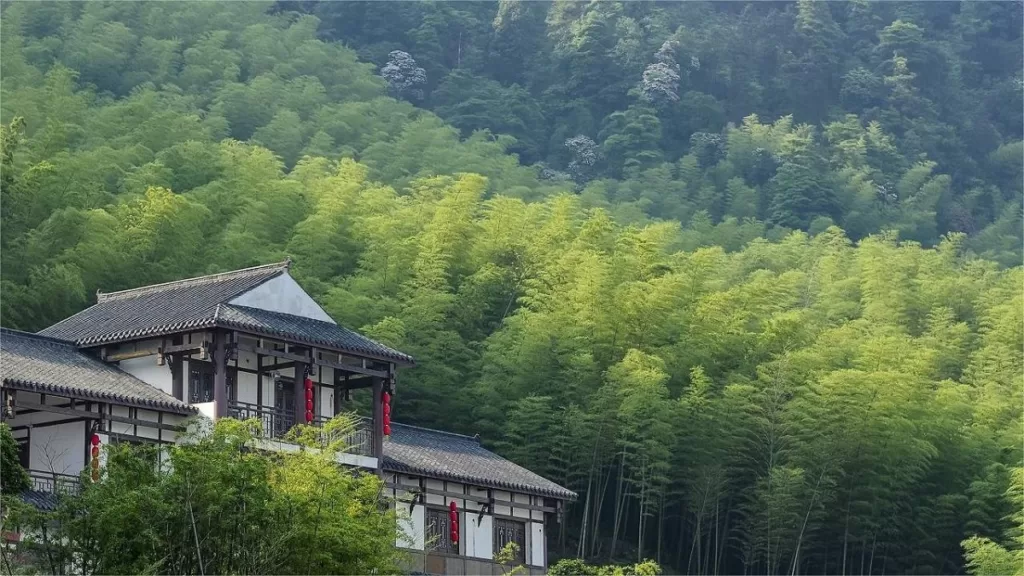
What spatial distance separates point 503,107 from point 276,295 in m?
39.1

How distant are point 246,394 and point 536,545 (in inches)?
→ 204

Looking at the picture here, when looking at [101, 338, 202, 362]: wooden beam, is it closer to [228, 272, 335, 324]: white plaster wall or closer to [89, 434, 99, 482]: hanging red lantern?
[228, 272, 335, 324]: white plaster wall

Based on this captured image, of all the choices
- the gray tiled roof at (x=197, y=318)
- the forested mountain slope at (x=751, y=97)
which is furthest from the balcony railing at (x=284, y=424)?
the forested mountain slope at (x=751, y=97)

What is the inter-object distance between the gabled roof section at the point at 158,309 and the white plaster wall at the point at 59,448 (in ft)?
5.90

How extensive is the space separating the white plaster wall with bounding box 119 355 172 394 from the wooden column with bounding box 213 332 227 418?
623 millimetres

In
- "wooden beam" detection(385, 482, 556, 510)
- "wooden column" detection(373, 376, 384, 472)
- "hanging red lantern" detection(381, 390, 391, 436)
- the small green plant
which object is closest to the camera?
"wooden column" detection(373, 376, 384, 472)

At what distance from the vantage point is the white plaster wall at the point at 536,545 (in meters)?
24.1

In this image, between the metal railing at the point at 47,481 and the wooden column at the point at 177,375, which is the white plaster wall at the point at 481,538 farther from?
the metal railing at the point at 47,481

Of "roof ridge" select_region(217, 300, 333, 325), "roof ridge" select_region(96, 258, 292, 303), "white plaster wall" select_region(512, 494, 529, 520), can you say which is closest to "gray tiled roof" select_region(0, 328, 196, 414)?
"roof ridge" select_region(217, 300, 333, 325)

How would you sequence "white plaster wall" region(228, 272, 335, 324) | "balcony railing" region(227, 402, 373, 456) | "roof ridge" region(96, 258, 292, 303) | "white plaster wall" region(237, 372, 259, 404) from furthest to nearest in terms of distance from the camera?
"roof ridge" region(96, 258, 292, 303) < "white plaster wall" region(228, 272, 335, 324) < "white plaster wall" region(237, 372, 259, 404) < "balcony railing" region(227, 402, 373, 456)

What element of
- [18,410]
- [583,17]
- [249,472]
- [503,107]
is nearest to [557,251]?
[18,410]

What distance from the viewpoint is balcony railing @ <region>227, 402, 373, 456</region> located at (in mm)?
20672

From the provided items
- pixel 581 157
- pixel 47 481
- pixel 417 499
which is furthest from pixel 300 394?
pixel 581 157

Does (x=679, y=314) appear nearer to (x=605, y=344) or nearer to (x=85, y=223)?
(x=605, y=344)
